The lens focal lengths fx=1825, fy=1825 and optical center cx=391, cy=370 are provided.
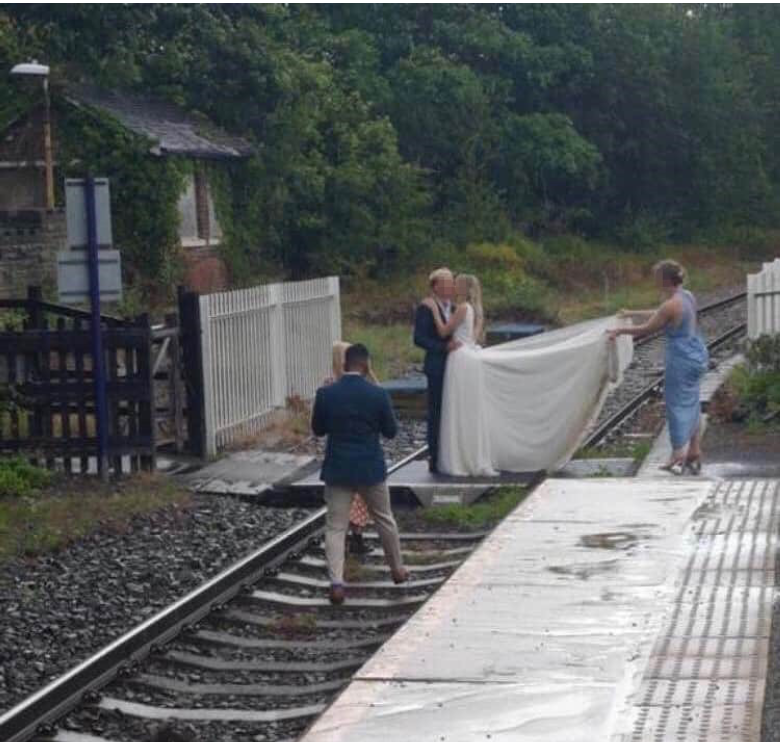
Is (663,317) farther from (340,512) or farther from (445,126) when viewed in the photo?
(445,126)

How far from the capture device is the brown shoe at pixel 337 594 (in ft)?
36.6

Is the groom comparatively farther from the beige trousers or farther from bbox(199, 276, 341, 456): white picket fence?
the beige trousers

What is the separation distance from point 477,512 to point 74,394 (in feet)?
14.1

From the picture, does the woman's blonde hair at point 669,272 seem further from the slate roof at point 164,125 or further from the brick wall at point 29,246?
the slate roof at point 164,125

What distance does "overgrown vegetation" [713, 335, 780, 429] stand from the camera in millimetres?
18094

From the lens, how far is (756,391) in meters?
18.5

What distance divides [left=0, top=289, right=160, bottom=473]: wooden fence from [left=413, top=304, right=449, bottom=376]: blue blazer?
2.71 metres

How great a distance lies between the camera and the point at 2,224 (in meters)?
28.6

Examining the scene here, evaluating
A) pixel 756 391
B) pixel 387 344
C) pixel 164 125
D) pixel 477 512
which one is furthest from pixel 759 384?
pixel 164 125

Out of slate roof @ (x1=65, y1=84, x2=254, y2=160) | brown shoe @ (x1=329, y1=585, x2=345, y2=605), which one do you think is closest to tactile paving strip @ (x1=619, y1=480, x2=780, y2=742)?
brown shoe @ (x1=329, y1=585, x2=345, y2=605)

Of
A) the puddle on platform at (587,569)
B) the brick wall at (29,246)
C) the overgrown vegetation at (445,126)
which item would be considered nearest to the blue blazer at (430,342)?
the puddle on platform at (587,569)

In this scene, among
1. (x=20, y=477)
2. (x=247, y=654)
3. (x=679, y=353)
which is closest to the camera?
(x=247, y=654)

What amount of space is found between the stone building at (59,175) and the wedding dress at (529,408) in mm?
13316

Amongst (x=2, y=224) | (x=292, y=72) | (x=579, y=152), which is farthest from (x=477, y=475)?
(x=579, y=152)
